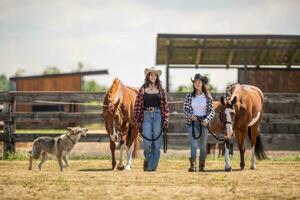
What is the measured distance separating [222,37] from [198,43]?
144cm

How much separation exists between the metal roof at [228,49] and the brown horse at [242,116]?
8551mm

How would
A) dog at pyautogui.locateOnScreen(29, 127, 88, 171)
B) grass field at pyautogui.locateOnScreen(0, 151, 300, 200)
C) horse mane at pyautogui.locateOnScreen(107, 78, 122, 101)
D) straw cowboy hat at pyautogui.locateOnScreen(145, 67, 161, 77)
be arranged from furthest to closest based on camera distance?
horse mane at pyautogui.locateOnScreen(107, 78, 122, 101) → dog at pyautogui.locateOnScreen(29, 127, 88, 171) → straw cowboy hat at pyautogui.locateOnScreen(145, 67, 161, 77) → grass field at pyautogui.locateOnScreen(0, 151, 300, 200)

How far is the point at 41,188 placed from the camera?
863cm

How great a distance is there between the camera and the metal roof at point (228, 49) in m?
22.7

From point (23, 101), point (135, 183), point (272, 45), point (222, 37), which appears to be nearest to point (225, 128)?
point (135, 183)

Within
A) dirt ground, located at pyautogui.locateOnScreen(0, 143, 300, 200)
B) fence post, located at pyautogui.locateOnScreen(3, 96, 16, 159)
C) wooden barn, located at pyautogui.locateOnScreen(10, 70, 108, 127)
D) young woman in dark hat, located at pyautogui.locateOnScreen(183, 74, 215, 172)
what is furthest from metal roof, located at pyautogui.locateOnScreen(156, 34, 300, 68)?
dirt ground, located at pyautogui.locateOnScreen(0, 143, 300, 200)

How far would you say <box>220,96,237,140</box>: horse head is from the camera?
12156 millimetres

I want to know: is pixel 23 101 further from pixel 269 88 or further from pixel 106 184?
pixel 269 88

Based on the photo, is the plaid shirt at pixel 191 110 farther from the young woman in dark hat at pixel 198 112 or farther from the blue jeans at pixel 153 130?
the blue jeans at pixel 153 130

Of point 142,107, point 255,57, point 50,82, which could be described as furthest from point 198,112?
point 50,82

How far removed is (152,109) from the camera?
11.7m

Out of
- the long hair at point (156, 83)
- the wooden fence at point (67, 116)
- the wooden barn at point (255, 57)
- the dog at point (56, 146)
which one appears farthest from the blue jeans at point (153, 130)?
the wooden barn at point (255, 57)

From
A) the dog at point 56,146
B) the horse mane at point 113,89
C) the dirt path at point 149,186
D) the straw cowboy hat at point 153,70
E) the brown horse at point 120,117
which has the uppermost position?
the straw cowboy hat at point 153,70

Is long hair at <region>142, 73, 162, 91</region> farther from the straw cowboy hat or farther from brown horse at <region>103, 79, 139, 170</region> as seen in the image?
brown horse at <region>103, 79, 139, 170</region>
